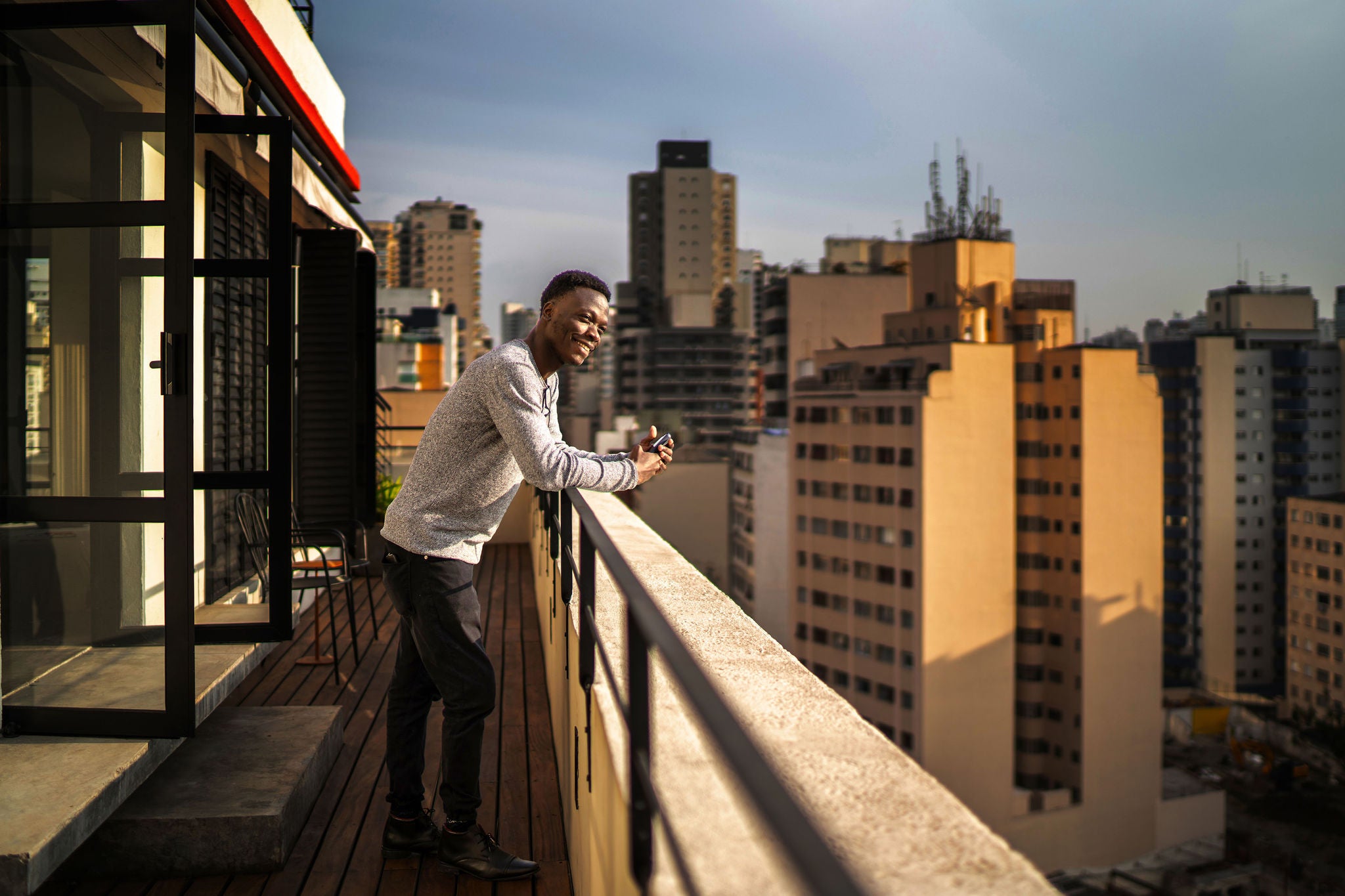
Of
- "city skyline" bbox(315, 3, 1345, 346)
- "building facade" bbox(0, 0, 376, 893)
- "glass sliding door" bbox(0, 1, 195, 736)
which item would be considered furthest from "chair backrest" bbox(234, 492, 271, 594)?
"city skyline" bbox(315, 3, 1345, 346)

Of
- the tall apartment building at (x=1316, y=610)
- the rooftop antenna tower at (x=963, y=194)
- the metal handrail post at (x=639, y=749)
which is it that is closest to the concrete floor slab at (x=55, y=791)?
the metal handrail post at (x=639, y=749)

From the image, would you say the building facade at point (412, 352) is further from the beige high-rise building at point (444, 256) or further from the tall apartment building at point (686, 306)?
the beige high-rise building at point (444, 256)

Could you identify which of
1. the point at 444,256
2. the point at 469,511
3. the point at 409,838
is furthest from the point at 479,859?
the point at 444,256

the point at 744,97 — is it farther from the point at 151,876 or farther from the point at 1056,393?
the point at 151,876

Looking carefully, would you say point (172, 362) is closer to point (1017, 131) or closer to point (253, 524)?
point (253, 524)

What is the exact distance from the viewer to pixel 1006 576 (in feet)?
136

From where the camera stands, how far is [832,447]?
43812 mm

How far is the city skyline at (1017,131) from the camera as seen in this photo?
325 feet

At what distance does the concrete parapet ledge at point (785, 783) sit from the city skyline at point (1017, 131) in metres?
89.5

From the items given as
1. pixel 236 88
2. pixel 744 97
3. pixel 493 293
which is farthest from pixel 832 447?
pixel 744 97

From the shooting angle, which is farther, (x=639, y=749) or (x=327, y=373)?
(x=327, y=373)

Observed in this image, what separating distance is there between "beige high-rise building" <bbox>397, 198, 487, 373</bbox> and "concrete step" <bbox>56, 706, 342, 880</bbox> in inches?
4529

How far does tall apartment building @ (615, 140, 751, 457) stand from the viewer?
82.9 metres

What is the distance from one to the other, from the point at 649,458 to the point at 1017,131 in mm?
113156
